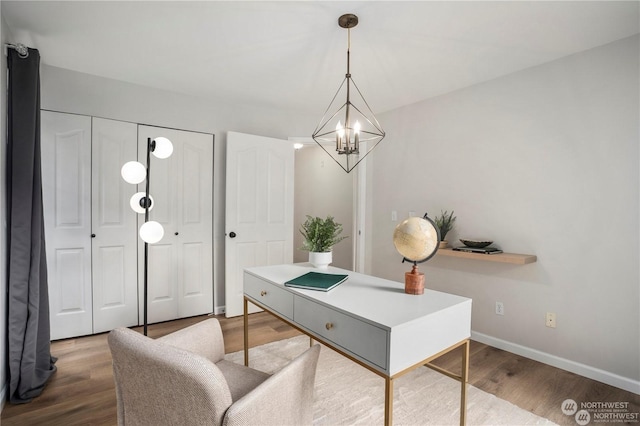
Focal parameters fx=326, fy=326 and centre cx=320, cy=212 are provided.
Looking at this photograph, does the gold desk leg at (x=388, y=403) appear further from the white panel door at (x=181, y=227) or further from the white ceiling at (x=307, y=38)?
the white panel door at (x=181, y=227)

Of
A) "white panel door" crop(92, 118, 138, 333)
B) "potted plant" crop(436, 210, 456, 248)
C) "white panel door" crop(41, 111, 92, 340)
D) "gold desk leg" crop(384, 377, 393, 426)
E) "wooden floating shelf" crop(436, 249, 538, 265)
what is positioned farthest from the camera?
"potted plant" crop(436, 210, 456, 248)

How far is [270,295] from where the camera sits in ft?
6.00

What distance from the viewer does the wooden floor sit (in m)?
1.86

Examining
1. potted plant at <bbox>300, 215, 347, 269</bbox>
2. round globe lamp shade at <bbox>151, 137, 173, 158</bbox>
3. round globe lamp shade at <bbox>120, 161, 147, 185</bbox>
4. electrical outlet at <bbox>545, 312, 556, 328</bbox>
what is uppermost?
round globe lamp shade at <bbox>151, 137, 173, 158</bbox>

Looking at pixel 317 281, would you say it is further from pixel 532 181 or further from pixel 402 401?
pixel 532 181

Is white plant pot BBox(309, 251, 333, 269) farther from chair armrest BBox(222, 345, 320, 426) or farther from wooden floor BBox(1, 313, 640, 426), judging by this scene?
wooden floor BBox(1, 313, 640, 426)

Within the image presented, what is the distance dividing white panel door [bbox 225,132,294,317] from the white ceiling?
2.53ft

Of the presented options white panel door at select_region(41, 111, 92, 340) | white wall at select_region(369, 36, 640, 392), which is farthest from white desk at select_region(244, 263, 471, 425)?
white panel door at select_region(41, 111, 92, 340)

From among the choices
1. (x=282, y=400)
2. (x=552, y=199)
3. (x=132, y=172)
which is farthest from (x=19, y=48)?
(x=552, y=199)

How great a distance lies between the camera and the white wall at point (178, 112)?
9.19 ft

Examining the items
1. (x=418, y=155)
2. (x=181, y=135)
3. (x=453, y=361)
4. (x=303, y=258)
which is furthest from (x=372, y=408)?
(x=303, y=258)

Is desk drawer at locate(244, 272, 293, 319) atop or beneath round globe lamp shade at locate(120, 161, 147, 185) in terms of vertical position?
beneath

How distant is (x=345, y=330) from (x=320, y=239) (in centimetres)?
78

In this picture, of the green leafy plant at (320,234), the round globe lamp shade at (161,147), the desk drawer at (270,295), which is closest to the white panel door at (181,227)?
the round globe lamp shade at (161,147)
